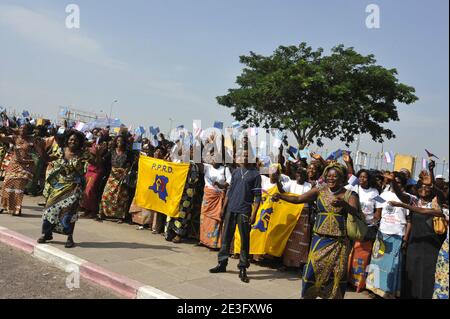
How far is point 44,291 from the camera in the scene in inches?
183

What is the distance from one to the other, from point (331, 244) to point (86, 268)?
124 inches

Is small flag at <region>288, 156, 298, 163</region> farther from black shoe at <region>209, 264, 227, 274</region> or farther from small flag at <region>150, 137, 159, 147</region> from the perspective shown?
small flag at <region>150, 137, 159, 147</region>

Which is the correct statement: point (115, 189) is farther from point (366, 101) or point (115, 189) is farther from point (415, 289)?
point (366, 101)

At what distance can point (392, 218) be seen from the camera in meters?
5.24

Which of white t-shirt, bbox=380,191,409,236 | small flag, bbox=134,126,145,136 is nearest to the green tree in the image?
small flag, bbox=134,126,145,136

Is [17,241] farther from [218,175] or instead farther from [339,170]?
[339,170]

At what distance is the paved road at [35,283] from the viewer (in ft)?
14.8

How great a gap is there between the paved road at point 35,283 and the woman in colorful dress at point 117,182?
2.66 meters

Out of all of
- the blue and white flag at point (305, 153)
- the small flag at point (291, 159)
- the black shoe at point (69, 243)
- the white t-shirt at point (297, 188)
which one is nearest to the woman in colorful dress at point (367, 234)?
the white t-shirt at point (297, 188)

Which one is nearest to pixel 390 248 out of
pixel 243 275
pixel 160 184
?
pixel 243 275

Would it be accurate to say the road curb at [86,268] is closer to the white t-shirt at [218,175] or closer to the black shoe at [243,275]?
the black shoe at [243,275]
